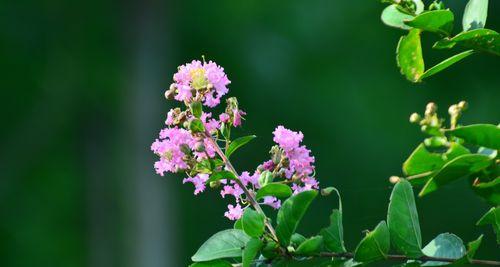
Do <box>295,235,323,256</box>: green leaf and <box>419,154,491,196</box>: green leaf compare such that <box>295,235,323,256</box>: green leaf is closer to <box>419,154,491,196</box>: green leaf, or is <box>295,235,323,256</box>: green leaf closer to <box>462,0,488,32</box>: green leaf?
<box>419,154,491,196</box>: green leaf

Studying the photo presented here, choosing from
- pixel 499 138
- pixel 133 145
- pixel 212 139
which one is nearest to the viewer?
pixel 499 138

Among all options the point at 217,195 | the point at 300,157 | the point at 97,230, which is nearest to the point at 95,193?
the point at 97,230

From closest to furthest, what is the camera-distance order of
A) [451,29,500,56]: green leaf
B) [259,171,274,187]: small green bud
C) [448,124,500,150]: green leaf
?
[448,124,500,150]: green leaf, [451,29,500,56]: green leaf, [259,171,274,187]: small green bud

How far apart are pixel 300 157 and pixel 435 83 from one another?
32.0ft

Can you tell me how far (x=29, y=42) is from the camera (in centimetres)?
1084

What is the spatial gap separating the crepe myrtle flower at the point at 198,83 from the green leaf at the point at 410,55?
0.23 meters

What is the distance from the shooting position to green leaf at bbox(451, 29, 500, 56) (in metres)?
1.20

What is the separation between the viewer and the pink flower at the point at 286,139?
1.33m

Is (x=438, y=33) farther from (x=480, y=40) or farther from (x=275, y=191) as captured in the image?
(x=275, y=191)

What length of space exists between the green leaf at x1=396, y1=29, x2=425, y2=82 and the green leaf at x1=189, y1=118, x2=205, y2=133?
0.89 ft

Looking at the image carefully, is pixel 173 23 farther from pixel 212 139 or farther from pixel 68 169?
pixel 212 139

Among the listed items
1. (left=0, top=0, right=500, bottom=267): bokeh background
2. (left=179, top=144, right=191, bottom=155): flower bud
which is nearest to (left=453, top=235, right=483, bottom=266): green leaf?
(left=179, top=144, right=191, bottom=155): flower bud

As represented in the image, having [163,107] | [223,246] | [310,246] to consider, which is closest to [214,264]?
[223,246]

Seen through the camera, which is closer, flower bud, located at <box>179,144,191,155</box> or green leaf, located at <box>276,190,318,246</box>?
green leaf, located at <box>276,190,318,246</box>
